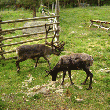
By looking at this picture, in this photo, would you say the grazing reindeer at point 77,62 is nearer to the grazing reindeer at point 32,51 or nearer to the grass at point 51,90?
the grass at point 51,90

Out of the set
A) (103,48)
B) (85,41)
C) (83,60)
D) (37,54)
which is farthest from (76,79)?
(85,41)

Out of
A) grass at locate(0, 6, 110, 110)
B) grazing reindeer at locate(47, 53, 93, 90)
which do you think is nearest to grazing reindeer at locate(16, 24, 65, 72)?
grass at locate(0, 6, 110, 110)

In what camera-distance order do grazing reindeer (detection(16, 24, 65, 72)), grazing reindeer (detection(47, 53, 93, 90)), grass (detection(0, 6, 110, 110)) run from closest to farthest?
1. grass (detection(0, 6, 110, 110))
2. grazing reindeer (detection(47, 53, 93, 90))
3. grazing reindeer (detection(16, 24, 65, 72))

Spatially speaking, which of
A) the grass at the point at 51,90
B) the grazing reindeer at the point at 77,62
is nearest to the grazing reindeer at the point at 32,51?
the grass at the point at 51,90

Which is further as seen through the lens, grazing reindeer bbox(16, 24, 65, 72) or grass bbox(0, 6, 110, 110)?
grazing reindeer bbox(16, 24, 65, 72)

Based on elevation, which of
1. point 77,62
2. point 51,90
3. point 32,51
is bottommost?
point 51,90

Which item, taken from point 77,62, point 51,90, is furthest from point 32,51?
point 77,62

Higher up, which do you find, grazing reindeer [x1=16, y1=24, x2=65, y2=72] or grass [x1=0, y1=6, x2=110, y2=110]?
grazing reindeer [x1=16, y1=24, x2=65, y2=72]

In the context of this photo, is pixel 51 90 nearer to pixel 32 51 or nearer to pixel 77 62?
pixel 77 62

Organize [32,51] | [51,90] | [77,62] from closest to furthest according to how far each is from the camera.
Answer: [77,62] → [51,90] → [32,51]

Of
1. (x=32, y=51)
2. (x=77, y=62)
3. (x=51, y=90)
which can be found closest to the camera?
(x=77, y=62)

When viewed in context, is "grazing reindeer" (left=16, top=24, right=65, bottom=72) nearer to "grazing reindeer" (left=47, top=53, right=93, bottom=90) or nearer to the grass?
the grass

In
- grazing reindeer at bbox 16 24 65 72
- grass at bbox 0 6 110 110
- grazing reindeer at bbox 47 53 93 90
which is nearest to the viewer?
grass at bbox 0 6 110 110

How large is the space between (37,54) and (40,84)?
1.64 meters
